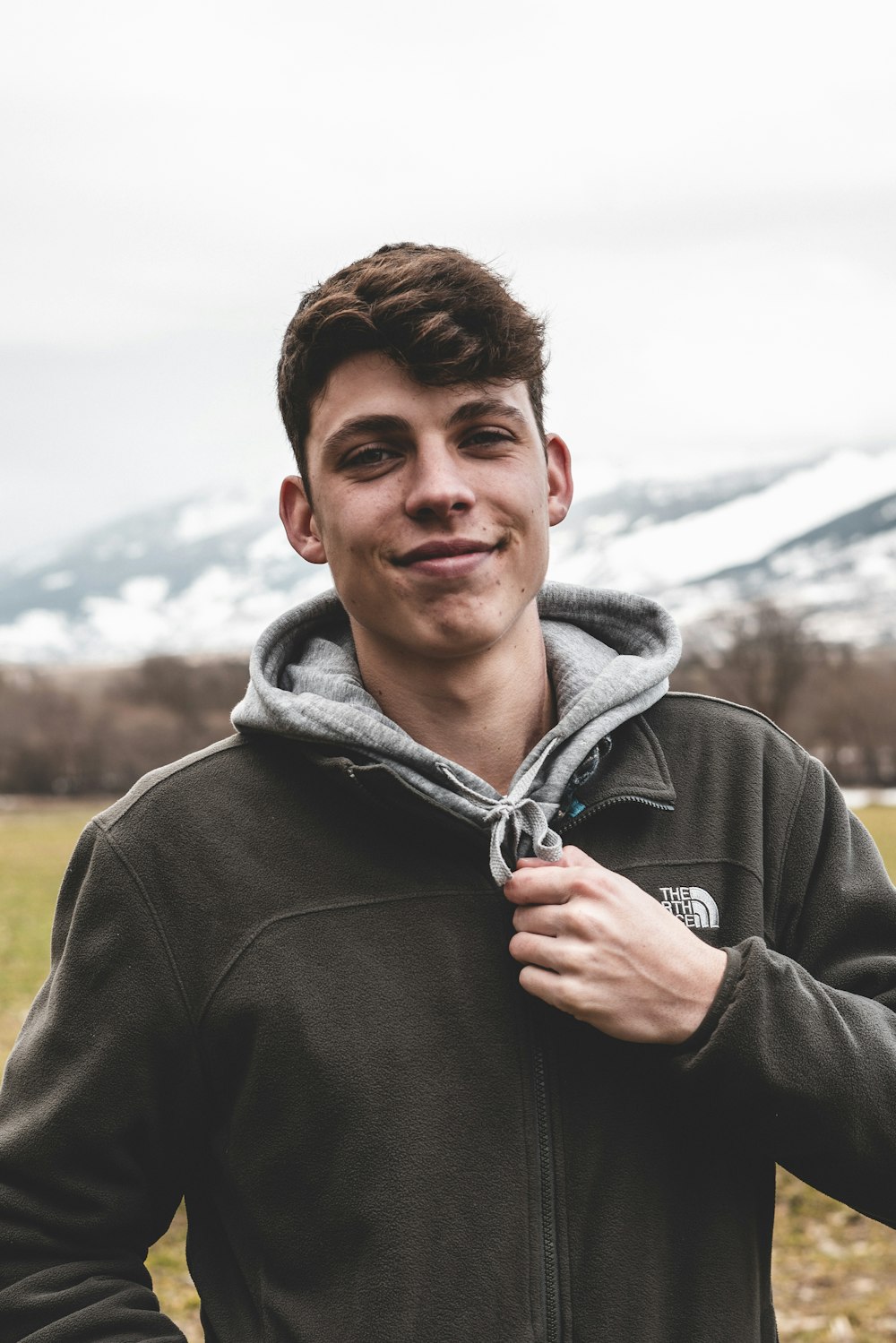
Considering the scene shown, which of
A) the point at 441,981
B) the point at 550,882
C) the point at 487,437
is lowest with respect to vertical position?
the point at 441,981

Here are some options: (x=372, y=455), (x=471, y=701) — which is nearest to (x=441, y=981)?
(x=471, y=701)

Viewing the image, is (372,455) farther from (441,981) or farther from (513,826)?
(441,981)

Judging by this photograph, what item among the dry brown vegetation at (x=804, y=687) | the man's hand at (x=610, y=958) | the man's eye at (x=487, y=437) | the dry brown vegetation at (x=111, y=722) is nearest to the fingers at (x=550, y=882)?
the man's hand at (x=610, y=958)

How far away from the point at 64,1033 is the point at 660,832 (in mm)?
1068

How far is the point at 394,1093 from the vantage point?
201 cm

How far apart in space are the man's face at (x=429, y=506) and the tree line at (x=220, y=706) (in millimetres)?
61961

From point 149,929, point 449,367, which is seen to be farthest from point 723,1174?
point 449,367

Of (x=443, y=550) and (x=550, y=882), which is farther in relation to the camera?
(x=443, y=550)

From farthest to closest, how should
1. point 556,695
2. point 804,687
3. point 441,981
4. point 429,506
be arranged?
point 804,687, point 556,695, point 429,506, point 441,981

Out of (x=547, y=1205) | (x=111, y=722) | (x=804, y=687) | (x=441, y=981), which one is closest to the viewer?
(x=547, y=1205)

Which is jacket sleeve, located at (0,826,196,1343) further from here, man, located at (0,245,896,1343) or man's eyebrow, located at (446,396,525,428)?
man's eyebrow, located at (446,396,525,428)

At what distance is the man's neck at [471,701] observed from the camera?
235 centimetres

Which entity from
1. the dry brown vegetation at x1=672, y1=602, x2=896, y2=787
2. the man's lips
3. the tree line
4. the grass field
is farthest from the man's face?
the dry brown vegetation at x1=672, y1=602, x2=896, y2=787

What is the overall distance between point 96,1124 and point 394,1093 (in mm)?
489
